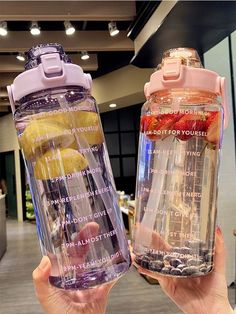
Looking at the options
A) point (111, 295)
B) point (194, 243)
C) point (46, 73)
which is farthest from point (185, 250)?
point (111, 295)

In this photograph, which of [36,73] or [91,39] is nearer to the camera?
[36,73]

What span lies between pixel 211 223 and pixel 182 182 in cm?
11

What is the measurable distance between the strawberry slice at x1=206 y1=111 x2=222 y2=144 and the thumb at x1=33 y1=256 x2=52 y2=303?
0.38 m

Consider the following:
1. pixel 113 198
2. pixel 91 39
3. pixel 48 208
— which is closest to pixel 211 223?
pixel 113 198

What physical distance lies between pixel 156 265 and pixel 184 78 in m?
0.35

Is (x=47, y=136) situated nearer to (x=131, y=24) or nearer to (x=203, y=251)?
(x=203, y=251)

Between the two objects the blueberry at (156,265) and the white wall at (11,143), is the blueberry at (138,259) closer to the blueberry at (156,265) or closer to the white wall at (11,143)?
the blueberry at (156,265)

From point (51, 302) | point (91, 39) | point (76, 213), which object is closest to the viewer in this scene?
point (76, 213)

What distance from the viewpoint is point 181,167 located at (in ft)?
2.14

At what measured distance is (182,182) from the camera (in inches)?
25.5

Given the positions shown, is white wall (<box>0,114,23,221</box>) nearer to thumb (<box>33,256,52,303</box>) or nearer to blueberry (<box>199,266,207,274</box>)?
thumb (<box>33,256,52,303</box>)

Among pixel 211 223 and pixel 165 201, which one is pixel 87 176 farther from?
pixel 211 223

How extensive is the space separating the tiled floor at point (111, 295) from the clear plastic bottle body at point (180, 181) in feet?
8.06

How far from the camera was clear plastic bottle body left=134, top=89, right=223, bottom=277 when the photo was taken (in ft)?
2.11
